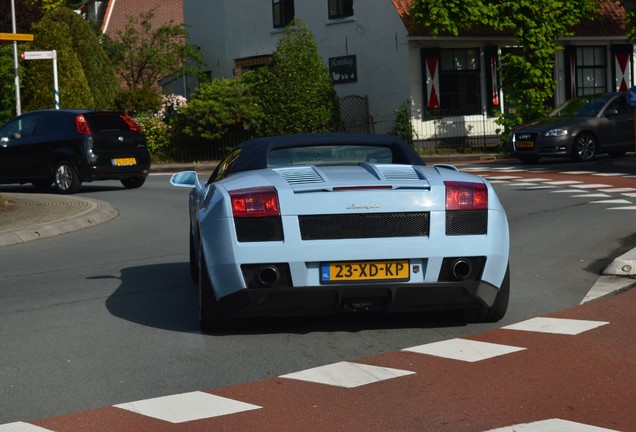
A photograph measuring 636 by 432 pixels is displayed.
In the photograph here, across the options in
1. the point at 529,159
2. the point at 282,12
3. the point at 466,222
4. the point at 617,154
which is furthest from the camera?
the point at 282,12

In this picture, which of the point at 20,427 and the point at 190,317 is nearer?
the point at 20,427

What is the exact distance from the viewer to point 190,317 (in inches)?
348

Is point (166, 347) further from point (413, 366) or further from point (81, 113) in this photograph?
point (81, 113)

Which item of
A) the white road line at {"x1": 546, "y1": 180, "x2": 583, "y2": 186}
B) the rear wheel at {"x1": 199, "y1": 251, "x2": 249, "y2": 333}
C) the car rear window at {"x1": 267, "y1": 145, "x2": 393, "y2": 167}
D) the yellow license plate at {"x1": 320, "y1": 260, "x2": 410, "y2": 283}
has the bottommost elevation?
the white road line at {"x1": 546, "y1": 180, "x2": 583, "y2": 186}

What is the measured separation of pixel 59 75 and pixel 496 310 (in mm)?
33091

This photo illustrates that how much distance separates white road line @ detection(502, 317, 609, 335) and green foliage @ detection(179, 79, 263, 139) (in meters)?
28.3

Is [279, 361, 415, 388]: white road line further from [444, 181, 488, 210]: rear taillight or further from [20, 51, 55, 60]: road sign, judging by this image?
[20, 51, 55, 60]: road sign

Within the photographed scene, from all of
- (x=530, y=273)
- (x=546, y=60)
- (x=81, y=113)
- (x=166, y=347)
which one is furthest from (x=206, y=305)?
(x=546, y=60)

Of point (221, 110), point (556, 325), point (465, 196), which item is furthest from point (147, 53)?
point (465, 196)

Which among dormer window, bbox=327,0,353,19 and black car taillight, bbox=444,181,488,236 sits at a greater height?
dormer window, bbox=327,0,353,19

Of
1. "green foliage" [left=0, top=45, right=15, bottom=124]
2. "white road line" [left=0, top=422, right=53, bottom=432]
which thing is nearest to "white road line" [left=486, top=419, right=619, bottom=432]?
"white road line" [left=0, top=422, right=53, bottom=432]

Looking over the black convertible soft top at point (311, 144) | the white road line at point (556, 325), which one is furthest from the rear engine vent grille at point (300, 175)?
the white road line at point (556, 325)

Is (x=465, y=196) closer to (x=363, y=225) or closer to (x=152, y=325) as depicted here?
(x=363, y=225)

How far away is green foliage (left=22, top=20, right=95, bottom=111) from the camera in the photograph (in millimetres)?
39156
